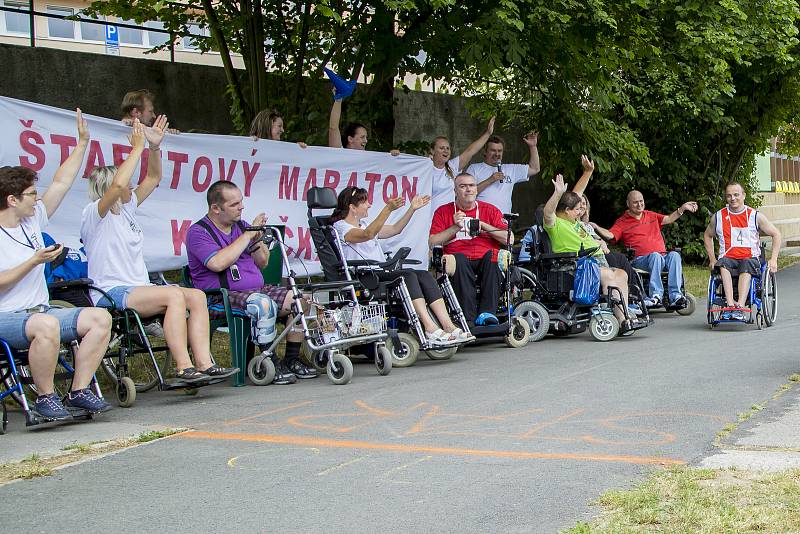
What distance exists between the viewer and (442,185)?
40.7 feet

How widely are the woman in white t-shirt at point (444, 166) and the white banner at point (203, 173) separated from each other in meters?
0.11

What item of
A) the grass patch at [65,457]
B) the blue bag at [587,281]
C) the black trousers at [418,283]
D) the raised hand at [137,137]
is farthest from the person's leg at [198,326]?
the blue bag at [587,281]

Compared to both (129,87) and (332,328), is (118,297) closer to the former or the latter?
(332,328)

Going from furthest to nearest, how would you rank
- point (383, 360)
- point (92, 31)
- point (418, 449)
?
point (92, 31) → point (383, 360) → point (418, 449)

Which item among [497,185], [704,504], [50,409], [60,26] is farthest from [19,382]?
[60,26]

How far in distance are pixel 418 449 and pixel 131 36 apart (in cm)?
1080

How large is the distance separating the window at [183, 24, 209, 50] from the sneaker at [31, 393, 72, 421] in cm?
800

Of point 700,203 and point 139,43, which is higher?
point 139,43

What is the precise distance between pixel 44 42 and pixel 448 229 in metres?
5.26

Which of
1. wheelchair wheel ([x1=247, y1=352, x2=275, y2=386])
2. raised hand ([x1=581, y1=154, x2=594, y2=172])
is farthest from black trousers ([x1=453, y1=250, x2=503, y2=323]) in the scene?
wheelchair wheel ([x1=247, y1=352, x2=275, y2=386])

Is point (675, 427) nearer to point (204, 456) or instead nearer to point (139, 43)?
point (204, 456)

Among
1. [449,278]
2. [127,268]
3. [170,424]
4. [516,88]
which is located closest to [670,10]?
[516,88]

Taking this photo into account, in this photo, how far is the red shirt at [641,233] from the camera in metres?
13.0

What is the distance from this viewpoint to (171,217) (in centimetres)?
955
